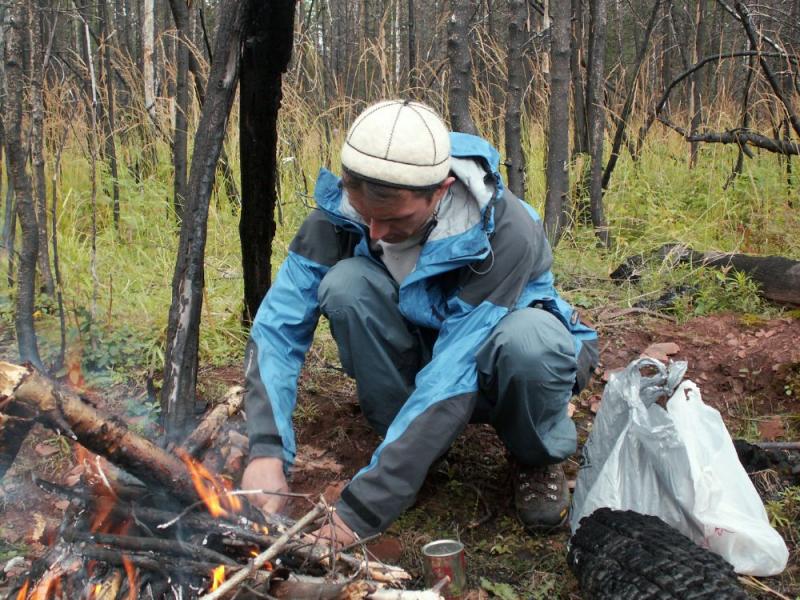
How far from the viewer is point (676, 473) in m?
2.29

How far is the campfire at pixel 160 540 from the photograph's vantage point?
1628 millimetres

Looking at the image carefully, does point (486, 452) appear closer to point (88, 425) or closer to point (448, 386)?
point (448, 386)

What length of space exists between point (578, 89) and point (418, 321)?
12.5 ft

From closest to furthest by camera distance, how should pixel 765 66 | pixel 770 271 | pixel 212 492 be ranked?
pixel 212 492, pixel 770 271, pixel 765 66

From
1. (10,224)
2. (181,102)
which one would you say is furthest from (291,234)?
(10,224)

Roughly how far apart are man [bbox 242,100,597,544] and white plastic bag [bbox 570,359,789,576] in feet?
0.46

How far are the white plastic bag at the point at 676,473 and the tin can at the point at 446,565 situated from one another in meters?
0.52

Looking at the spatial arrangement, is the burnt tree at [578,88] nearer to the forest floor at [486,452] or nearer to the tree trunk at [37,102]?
the forest floor at [486,452]

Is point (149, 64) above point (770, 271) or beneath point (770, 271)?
above

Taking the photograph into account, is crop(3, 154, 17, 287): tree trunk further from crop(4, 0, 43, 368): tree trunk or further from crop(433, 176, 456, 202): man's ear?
crop(433, 176, 456, 202): man's ear

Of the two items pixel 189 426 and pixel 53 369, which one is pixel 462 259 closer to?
pixel 189 426

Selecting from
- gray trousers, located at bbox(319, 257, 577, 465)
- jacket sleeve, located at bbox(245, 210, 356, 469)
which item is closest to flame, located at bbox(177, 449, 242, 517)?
jacket sleeve, located at bbox(245, 210, 356, 469)

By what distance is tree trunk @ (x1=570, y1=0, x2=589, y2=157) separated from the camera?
570cm

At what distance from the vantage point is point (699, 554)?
197 cm
